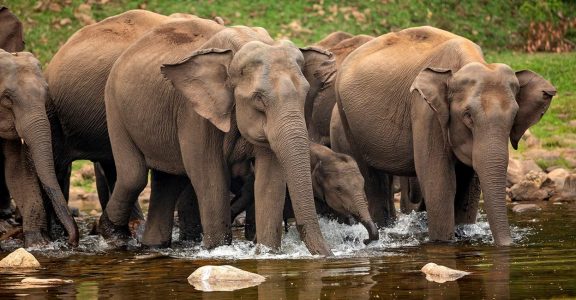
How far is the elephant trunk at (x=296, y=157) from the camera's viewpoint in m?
12.4

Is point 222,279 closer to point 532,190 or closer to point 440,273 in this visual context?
point 440,273

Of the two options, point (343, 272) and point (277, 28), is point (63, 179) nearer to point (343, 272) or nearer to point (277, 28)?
point (343, 272)

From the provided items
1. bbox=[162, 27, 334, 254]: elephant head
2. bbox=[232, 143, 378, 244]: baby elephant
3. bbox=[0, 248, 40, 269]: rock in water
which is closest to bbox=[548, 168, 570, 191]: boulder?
bbox=[232, 143, 378, 244]: baby elephant

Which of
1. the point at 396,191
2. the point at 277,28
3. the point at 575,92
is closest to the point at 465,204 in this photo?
the point at 396,191

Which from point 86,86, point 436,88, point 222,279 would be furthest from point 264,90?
point 86,86

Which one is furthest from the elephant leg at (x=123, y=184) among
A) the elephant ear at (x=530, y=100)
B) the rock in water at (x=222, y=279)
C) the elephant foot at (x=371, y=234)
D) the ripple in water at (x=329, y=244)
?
the rock in water at (x=222, y=279)

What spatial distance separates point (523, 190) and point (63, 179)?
6.18 m

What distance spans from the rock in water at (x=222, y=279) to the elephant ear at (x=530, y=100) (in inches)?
159

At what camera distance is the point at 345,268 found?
463 inches

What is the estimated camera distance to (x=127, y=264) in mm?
12930

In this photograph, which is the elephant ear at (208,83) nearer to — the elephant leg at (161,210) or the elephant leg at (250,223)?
the elephant leg at (161,210)

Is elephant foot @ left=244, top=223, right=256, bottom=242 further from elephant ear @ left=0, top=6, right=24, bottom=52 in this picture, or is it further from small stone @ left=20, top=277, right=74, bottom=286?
elephant ear @ left=0, top=6, right=24, bottom=52

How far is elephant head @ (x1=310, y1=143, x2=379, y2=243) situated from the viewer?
14.7m

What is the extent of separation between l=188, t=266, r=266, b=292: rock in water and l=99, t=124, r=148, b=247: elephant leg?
381 centimetres
